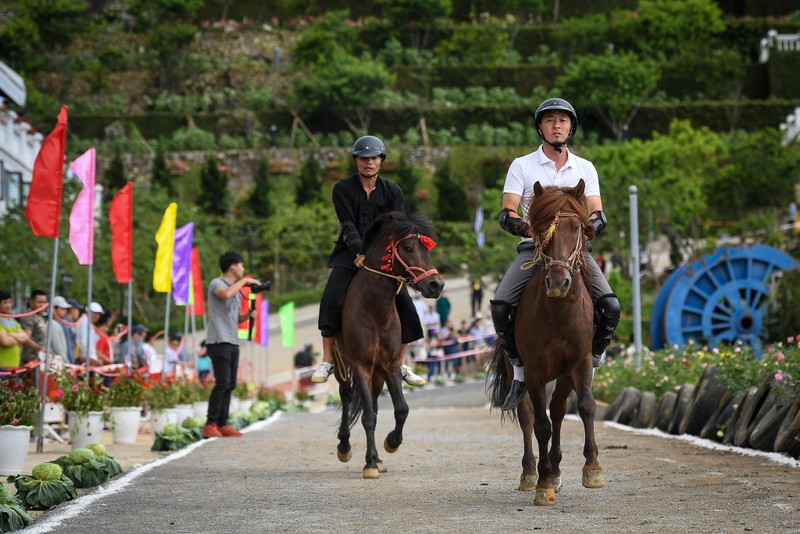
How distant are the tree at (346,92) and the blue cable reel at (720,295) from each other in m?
66.3

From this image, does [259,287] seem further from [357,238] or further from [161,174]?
[161,174]

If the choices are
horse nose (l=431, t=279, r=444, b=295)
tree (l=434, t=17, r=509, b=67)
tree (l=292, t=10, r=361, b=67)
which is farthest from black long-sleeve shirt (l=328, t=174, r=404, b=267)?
tree (l=434, t=17, r=509, b=67)

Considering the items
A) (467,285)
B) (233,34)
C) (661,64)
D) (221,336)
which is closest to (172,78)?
(233,34)

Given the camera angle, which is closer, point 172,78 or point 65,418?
point 65,418

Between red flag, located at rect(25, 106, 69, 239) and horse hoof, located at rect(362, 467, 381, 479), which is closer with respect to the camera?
horse hoof, located at rect(362, 467, 381, 479)

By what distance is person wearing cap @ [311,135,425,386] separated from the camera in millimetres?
14172

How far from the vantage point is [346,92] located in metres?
96.7

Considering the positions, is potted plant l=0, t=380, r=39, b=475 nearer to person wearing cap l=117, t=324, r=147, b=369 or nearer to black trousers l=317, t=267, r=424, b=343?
black trousers l=317, t=267, r=424, b=343

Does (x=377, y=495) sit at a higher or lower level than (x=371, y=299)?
lower

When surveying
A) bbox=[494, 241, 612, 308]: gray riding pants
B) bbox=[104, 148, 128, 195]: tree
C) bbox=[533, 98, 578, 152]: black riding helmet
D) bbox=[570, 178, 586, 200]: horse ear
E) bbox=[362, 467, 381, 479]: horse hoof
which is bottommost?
bbox=[362, 467, 381, 479]: horse hoof

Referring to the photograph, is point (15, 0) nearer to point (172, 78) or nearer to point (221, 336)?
point (172, 78)

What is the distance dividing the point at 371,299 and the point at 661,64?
3717 inches

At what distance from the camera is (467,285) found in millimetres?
70500

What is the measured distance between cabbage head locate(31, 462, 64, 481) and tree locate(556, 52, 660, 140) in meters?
84.0
